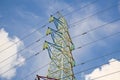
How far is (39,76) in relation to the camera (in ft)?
95.8

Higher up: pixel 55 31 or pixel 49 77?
pixel 55 31

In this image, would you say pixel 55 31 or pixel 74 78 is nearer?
pixel 74 78

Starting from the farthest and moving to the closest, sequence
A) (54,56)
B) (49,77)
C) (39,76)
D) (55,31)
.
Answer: (55,31) < (54,56) < (49,77) < (39,76)

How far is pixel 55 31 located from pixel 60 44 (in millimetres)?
2191

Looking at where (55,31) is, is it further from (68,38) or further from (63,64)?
(63,64)

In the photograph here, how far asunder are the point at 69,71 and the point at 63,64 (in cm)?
122

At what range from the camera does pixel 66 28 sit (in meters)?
37.6

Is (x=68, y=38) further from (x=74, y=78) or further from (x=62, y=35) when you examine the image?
(x=74, y=78)

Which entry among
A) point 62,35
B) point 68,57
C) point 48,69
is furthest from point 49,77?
point 62,35

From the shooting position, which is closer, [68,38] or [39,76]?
[39,76]

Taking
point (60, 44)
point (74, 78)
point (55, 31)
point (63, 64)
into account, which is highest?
point (55, 31)

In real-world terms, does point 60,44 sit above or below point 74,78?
above

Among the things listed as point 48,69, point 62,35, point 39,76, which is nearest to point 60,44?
point 62,35

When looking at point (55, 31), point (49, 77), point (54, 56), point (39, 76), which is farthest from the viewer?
point (55, 31)
